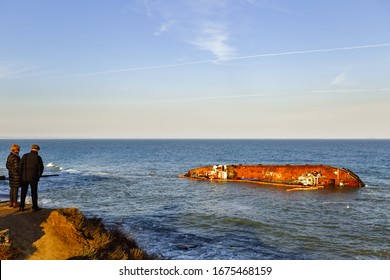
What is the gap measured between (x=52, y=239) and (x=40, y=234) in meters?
0.48

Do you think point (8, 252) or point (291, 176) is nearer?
point (8, 252)

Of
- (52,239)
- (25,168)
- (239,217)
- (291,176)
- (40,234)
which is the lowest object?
(239,217)

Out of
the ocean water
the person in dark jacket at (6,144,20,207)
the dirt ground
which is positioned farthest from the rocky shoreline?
the ocean water

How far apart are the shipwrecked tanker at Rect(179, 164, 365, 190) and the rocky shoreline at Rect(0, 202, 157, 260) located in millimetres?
25718

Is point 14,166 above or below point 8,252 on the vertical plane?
above

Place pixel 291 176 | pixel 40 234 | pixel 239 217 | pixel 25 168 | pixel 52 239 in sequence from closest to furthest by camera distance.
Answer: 1. pixel 52 239
2. pixel 40 234
3. pixel 25 168
4. pixel 239 217
5. pixel 291 176

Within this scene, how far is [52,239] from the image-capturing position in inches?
416

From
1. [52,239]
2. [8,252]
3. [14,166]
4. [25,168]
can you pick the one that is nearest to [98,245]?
[52,239]

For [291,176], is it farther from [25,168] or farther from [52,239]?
[52,239]

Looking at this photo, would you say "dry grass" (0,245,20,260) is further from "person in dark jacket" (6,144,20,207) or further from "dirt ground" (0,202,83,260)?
"person in dark jacket" (6,144,20,207)

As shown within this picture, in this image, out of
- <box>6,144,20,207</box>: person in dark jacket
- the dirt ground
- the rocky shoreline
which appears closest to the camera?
the rocky shoreline

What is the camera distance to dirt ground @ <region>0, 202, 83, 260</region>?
966 cm

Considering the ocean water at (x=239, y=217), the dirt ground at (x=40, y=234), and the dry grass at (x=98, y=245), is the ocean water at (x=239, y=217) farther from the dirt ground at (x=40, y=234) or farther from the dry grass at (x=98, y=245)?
the dirt ground at (x=40, y=234)
